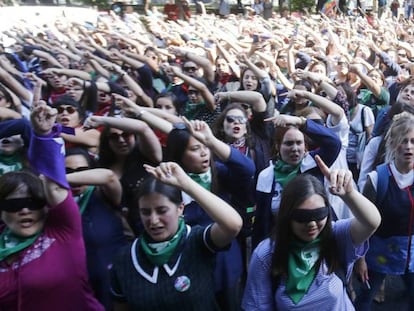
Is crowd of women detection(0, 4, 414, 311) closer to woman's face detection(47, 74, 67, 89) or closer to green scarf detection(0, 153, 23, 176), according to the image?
green scarf detection(0, 153, 23, 176)

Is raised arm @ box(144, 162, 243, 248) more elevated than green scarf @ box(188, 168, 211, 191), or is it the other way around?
raised arm @ box(144, 162, 243, 248)

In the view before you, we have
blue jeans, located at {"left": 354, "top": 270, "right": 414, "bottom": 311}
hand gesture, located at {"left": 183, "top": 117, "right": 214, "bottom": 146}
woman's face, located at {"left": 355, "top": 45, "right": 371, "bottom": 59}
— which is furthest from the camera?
woman's face, located at {"left": 355, "top": 45, "right": 371, "bottom": 59}

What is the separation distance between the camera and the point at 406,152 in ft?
10.5

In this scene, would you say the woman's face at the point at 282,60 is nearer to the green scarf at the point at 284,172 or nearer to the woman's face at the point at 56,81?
the woman's face at the point at 56,81

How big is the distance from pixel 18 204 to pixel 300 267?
Result: 1.30 metres

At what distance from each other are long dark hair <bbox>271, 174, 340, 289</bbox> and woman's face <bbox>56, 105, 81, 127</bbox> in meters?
2.14

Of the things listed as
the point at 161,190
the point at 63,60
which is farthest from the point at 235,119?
the point at 63,60

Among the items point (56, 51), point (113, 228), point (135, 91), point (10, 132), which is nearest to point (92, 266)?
point (113, 228)

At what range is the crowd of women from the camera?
2340 mm

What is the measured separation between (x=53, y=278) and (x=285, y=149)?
1734mm

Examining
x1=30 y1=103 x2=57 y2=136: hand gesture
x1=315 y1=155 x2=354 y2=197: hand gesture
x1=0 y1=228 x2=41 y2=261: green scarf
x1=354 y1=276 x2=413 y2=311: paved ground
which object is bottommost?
x1=354 y1=276 x2=413 y2=311: paved ground

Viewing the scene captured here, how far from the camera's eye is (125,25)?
41.0 ft

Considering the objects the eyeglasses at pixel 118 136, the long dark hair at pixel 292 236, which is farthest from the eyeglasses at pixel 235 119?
Answer: the long dark hair at pixel 292 236

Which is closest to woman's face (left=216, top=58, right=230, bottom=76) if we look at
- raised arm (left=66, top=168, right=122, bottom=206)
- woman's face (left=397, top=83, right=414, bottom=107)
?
woman's face (left=397, top=83, right=414, bottom=107)
